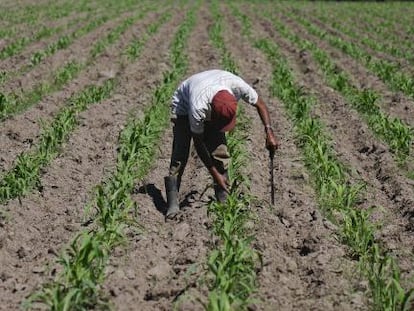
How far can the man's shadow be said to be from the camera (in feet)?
21.8

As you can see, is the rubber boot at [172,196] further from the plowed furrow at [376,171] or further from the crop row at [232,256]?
the plowed furrow at [376,171]

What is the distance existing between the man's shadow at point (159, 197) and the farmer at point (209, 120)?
195 millimetres

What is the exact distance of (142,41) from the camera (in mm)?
17062

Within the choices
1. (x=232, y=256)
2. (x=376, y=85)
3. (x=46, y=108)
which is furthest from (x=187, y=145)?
(x=376, y=85)

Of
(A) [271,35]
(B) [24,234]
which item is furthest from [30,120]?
(A) [271,35]

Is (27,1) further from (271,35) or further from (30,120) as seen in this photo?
(30,120)

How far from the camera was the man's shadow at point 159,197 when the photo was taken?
6636mm

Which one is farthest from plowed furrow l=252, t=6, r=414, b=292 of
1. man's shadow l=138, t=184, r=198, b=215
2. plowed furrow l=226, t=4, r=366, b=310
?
man's shadow l=138, t=184, r=198, b=215

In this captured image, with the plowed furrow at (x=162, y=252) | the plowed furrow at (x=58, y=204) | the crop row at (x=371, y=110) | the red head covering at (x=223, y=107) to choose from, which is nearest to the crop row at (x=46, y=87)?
the plowed furrow at (x=58, y=204)

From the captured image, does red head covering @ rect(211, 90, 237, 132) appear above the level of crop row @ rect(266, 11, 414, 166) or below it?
above

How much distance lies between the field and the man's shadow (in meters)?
0.02

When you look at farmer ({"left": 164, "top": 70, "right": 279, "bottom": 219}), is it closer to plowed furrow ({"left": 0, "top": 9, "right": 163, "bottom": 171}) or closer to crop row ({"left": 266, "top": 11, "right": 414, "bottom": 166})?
plowed furrow ({"left": 0, "top": 9, "right": 163, "bottom": 171})

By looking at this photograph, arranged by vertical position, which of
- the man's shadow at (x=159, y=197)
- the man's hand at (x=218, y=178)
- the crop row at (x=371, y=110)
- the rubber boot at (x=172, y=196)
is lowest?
the crop row at (x=371, y=110)

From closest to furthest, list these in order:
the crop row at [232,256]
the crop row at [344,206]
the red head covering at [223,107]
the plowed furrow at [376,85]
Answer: the crop row at [232,256]
the crop row at [344,206]
the red head covering at [223,107]
the plowed furrow at [376,85]
